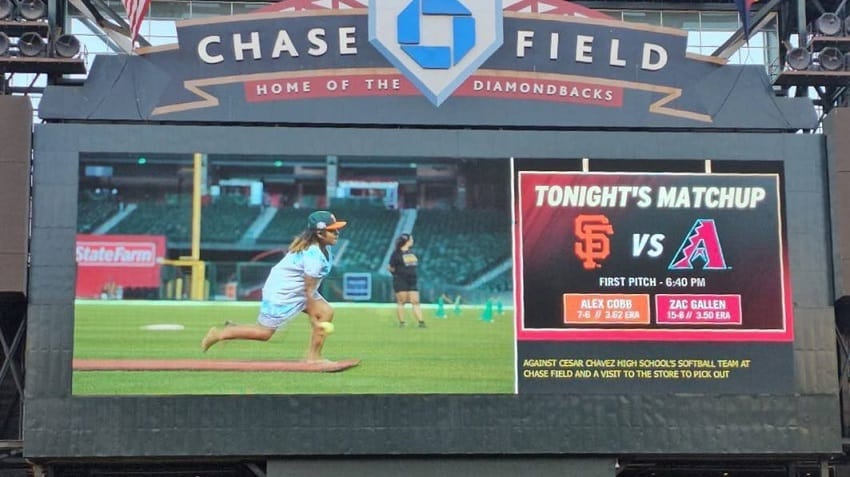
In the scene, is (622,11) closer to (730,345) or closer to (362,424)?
(730,345)

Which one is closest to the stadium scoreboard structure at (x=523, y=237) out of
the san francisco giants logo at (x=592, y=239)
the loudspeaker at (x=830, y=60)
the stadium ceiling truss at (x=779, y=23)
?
the san francisco giants logo at (x=592, y=239)

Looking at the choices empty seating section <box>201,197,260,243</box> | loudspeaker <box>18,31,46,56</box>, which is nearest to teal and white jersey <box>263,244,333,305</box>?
empty seating section <box>201,197,260,243</box>

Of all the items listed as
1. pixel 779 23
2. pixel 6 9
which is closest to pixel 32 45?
pixel 6 9

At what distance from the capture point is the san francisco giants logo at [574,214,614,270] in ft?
71.2

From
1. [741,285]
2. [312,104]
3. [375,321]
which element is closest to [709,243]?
[741,285]

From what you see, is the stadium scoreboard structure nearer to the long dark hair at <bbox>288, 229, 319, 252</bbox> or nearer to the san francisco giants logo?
the san francisco giants logo

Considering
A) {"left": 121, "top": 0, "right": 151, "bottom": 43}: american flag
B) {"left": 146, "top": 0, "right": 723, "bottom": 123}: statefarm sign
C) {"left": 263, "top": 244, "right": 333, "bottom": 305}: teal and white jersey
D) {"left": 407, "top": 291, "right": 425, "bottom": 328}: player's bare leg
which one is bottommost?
{"left": 407, "top": 291, "right": 425, "bottom": 328}: player's bare leg

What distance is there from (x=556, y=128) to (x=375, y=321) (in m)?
4.96

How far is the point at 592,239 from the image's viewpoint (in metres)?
21.8

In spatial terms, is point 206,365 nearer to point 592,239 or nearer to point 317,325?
point 317,325

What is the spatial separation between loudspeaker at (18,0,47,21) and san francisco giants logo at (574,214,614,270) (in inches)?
418

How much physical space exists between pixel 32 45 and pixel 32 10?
738 millimetres

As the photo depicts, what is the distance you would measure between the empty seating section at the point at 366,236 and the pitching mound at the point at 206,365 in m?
1.74

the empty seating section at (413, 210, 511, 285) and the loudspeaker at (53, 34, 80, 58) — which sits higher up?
the loudspeaker at (53, 34, 80, 58)
